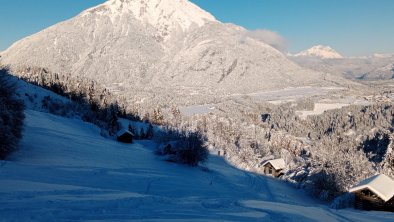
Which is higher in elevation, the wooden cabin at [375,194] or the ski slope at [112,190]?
the wooden cabin at [375,194]

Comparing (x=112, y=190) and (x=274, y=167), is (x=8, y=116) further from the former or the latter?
(x=274, y=167)

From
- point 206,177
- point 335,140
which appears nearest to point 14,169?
point 206,177

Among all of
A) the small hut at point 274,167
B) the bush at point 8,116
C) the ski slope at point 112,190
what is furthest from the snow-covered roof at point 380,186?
the bush at point 8,116

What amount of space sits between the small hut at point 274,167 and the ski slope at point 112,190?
39.7ft

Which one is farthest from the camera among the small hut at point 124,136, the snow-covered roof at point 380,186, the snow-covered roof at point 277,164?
the snow-covered roof at point 277,164

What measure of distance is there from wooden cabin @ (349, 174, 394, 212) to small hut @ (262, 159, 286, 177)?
31225mm

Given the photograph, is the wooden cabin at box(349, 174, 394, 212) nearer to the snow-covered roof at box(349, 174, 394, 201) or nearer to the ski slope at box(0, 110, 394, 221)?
the snow-covered roof at box(349, 174, 394, 201)

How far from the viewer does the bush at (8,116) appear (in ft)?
110

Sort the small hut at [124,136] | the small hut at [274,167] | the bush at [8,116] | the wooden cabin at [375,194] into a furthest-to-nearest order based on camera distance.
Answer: the small hut at [274,167] → the small hut at [124,136] → the wooden cabin at [375,194] → the bush at [8,116]

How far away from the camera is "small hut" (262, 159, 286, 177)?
242 ft

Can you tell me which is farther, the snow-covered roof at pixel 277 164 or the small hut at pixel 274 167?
the snow-covered roof at pixel 277 164

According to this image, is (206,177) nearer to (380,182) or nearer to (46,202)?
(380,182)

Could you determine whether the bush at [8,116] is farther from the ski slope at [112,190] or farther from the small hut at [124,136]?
the small hut at [124,136]

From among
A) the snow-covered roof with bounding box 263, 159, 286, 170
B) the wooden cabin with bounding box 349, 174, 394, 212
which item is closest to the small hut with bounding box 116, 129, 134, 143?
the snow-covered roof with bounding box 263, 159, 286, 170
